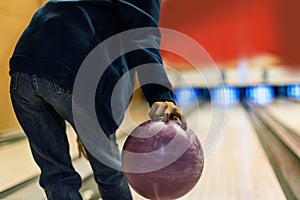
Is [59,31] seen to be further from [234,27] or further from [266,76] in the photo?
[266,76]

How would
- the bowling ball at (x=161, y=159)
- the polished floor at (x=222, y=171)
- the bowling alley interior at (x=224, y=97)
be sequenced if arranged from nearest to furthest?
the bowling ball at (x=161, y=159), the polished floor at (x=222, y=171), the bowling alley interior at (x=224, y=97)

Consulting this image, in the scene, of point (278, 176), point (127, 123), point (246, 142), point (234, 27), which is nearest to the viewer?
point (278, 176)

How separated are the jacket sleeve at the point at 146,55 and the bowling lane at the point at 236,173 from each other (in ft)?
2.29

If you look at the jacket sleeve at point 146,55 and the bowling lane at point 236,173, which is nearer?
the jacket sleeve at point 146,55

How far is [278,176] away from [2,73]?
193 cm

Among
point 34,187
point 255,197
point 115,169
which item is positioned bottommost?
point 255,197

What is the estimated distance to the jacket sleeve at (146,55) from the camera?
42.8 inches

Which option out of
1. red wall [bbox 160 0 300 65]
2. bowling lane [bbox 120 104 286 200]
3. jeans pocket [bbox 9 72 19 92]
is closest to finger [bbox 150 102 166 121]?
jeans pocket [bbox 9 72 19 92]

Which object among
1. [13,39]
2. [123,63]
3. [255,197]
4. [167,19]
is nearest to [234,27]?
[167,19]

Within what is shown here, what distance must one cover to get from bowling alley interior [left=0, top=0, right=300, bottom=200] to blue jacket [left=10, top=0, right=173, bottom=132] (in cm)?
32

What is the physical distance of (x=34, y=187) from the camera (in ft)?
5.52

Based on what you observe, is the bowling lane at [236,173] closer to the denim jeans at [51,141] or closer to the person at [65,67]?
the denim jeans at [51,141]

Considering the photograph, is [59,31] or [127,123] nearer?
[59,31]

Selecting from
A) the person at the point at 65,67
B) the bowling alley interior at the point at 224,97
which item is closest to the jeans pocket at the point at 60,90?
the person at the point at 65,67
